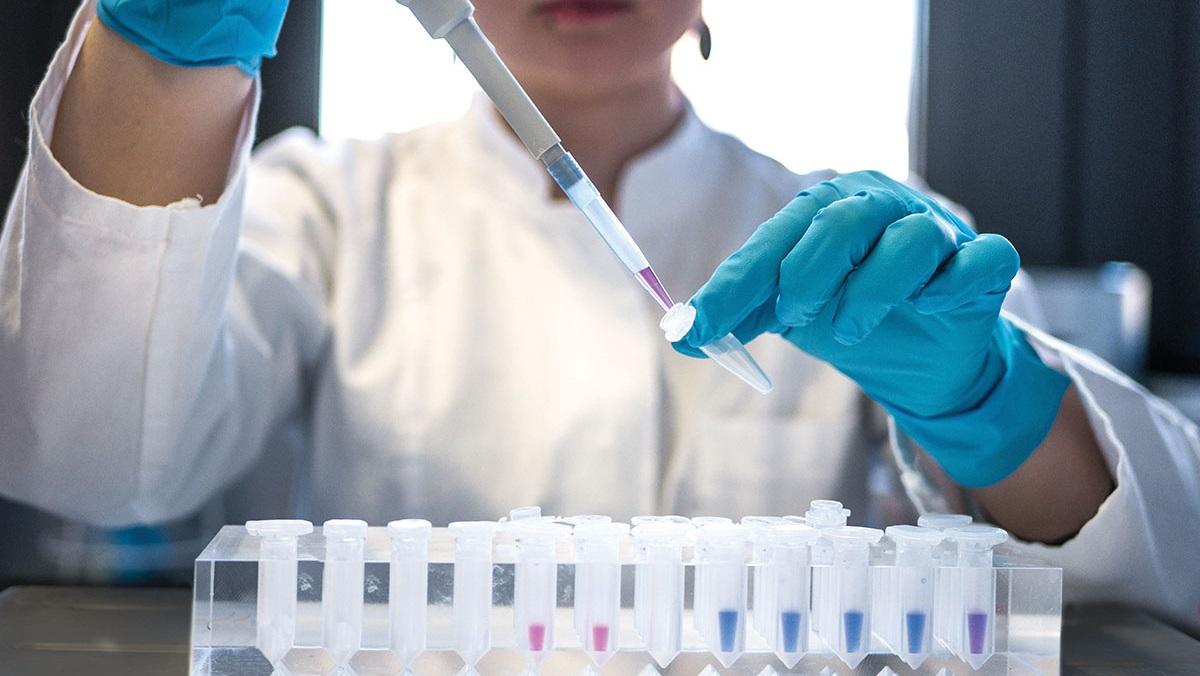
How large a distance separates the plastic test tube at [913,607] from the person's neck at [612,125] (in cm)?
58

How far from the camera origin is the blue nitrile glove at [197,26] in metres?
0.72

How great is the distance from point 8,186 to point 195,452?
2.22ft

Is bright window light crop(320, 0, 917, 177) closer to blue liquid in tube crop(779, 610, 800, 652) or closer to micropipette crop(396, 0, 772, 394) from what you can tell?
micropipette crop(396, 0, 772, 394)

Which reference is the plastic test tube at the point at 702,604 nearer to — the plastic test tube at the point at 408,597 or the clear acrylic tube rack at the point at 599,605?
the clear acrylic tube rack at the point at 599,605

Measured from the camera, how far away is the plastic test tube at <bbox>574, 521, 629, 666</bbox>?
0.62 m

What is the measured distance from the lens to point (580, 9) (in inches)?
37.0

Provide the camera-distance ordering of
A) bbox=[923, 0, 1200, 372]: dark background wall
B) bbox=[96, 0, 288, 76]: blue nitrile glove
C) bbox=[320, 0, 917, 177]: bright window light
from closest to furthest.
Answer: bbox=[96, 0, 288, 76]: blue nitrile glove
bbox=[320, 0, 917, 177]: bright window light
bbox=[923, 0, 1200, 372]: dark background wall

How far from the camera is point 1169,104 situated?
1.77 m

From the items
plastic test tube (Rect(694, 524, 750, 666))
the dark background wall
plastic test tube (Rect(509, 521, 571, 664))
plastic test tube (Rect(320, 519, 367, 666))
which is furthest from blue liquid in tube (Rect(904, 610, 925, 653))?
the dark background wall

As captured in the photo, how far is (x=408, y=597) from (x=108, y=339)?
37cm

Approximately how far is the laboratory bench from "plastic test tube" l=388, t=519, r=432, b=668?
144mm

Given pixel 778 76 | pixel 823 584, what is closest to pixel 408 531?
→ pixel 823 584

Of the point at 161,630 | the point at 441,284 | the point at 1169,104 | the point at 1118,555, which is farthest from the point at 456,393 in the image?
the point at 1169,104

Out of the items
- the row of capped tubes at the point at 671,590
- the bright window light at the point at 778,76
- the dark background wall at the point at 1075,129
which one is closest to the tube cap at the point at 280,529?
the row of capped tubes at the point at 671,590
